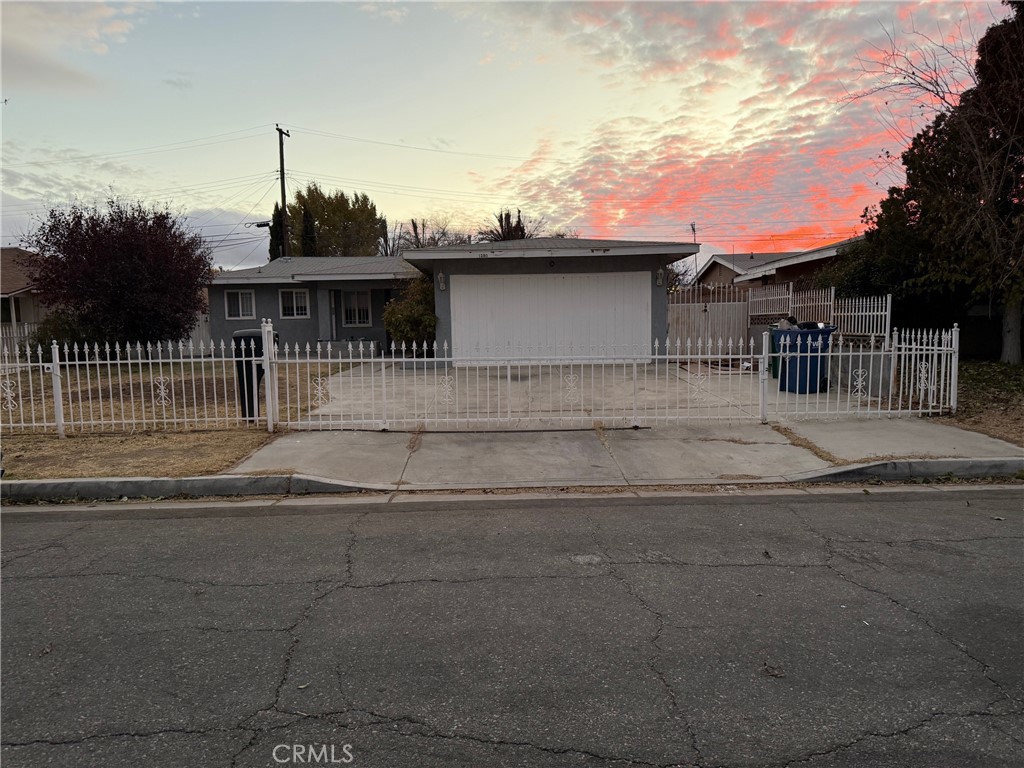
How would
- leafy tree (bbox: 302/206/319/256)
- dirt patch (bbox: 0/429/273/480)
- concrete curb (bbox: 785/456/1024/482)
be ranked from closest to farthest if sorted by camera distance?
concrete curb (bbox: 785/456/1024/482), dirt patch (bbox: 0/429/273/480), leafy tree (bbox: 302/206/319/256)

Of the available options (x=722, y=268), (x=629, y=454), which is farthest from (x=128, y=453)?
(x=722, y=268)

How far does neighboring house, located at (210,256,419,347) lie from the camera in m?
24.0

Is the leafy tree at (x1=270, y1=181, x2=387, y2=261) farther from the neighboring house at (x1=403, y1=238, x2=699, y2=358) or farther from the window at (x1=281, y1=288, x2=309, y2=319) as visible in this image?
the neighboring house at (x1=403, y1=238, x2=699, y2=358)

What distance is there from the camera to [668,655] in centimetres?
331

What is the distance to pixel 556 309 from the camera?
1659 cm

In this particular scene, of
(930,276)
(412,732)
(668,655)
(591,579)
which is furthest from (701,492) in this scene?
(930,276)

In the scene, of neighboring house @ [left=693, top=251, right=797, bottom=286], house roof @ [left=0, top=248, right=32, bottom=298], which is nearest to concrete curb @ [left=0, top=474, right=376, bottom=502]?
house roof @ [left=0, top=248, right=32, bottom=298]

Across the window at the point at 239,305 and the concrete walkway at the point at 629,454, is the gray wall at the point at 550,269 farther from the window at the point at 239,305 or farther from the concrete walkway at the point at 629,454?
the window at the point at 239,305

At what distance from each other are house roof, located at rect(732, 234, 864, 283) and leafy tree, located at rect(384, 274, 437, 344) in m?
11.2

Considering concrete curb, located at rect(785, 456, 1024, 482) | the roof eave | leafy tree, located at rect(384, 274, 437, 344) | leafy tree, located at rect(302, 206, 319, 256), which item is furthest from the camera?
leafy tree, located at rect(302, 206, 319, 256)

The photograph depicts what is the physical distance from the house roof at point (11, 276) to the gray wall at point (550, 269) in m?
18.7

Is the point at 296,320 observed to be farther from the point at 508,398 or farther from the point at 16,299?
the point at 508,398

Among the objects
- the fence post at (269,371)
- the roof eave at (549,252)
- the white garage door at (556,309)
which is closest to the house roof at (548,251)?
the roof eave at (549,252)

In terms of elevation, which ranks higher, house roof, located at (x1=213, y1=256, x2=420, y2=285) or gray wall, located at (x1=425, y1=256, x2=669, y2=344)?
house roof, located at (x1=213, y1=256, x2=420, y2=285)
